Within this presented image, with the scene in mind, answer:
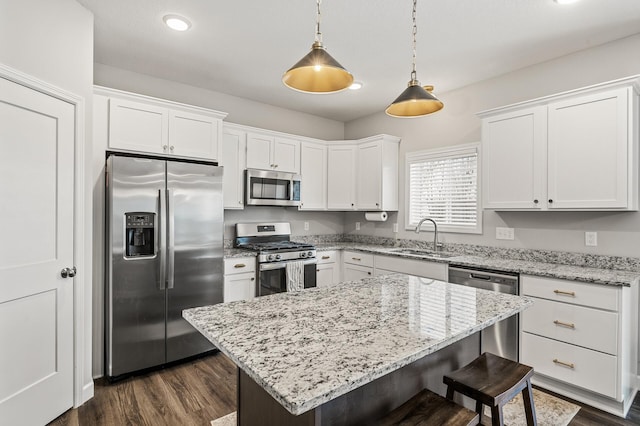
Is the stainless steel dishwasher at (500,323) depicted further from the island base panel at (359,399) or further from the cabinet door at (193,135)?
the cabinet door at (193,135)

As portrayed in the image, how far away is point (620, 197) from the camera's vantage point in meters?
2.49

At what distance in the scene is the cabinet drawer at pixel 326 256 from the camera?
4262 millimetres

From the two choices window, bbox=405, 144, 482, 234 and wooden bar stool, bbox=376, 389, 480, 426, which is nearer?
wooden bar stool, bbox=376, 389, 480, 426

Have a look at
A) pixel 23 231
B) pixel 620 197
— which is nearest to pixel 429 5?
pixel 620 197

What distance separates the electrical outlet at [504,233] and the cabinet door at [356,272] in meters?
1.40

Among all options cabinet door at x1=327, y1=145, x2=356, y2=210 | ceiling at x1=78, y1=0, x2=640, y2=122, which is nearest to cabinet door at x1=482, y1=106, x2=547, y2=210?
ceiling at x1=78, y1=0, x2=640, y2=122

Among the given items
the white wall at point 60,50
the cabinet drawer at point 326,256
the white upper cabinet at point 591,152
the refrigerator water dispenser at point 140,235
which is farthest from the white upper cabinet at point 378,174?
the white wall at point 60,50

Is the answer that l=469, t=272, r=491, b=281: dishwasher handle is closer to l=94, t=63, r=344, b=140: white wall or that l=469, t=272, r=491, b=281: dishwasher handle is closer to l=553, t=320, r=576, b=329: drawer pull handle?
l=553, t=320, r=576, b=329: drawer pull handle

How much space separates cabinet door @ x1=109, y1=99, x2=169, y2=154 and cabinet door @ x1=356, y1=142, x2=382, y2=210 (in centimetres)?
240

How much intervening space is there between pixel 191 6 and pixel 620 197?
3.31m

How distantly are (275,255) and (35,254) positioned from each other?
2033 millimetres

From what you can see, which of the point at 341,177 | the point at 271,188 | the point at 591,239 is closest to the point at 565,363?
the point at 591,239

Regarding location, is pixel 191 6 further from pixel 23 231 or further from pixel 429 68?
pixel 429 68

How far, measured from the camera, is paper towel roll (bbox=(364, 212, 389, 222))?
175 inches
